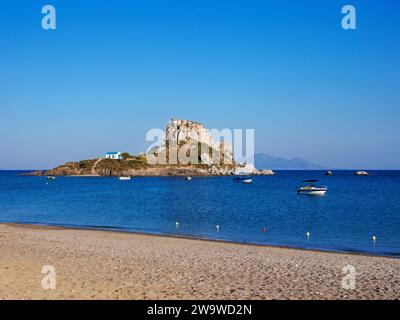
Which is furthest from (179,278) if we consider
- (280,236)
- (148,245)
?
(280,236)

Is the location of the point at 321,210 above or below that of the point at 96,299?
below

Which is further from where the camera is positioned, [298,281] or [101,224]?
[101,224]

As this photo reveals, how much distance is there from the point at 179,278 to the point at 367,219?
44.7 metres

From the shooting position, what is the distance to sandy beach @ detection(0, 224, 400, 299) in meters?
17.2

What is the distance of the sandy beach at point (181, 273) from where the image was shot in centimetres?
1717

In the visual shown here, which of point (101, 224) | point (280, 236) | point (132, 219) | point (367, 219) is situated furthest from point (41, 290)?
point (367, 219)

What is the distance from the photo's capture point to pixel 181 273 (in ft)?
70.5

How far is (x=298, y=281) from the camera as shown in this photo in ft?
65.6
